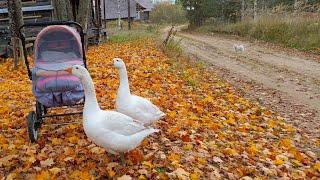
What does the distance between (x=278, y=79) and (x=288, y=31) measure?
1171cm

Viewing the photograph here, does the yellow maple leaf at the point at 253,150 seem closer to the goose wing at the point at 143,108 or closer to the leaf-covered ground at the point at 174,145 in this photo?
the leaf-covered ground at the point at 174,145

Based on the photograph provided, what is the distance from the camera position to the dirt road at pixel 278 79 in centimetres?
854

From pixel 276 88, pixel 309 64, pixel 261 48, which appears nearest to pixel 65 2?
Answer: pixel 276 88

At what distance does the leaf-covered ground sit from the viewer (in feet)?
14.9

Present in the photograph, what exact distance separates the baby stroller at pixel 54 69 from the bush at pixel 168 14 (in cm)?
5598

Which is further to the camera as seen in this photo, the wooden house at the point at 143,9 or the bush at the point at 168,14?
the bush at the point at 168,14

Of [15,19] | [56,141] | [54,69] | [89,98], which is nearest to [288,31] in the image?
[15,19]

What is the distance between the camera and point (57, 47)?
589 centimetres

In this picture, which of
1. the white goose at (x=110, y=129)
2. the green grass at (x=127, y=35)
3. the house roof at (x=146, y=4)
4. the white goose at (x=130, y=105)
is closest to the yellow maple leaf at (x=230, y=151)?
the white goose at (x=130, y=105)

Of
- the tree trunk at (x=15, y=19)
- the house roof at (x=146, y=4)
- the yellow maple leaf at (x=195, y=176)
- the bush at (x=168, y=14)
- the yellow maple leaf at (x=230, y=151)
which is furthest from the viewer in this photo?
the bush at (x=168, y=14)

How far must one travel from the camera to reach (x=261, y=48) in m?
21.6

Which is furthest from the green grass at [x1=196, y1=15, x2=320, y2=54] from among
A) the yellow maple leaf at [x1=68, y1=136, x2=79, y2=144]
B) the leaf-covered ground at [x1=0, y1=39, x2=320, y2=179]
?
the yellow maple leaf at [x1=68, y1=136, x2=79, y2=144]

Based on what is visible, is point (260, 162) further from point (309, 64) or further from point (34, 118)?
point (309, 64)

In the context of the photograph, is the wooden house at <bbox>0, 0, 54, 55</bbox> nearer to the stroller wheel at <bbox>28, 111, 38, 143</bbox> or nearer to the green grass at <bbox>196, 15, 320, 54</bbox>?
the green grass at <bbox>196, 15, 320, 54</bbox>
